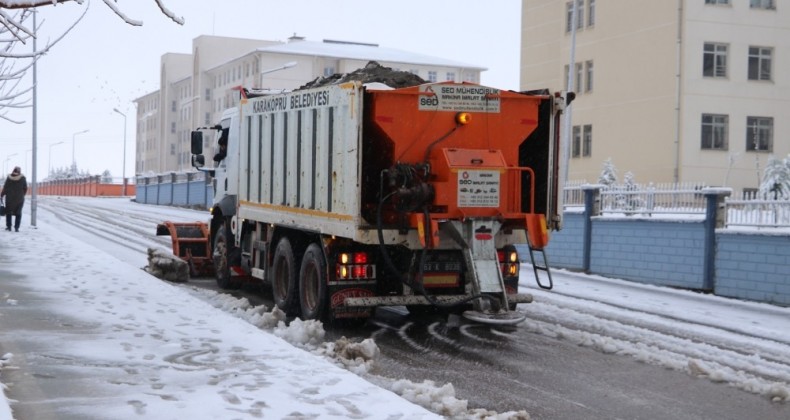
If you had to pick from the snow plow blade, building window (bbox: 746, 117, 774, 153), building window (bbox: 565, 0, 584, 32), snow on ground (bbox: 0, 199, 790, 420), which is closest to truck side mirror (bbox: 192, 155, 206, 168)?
the snow plow blade

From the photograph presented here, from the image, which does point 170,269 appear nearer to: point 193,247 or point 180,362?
point 193,247

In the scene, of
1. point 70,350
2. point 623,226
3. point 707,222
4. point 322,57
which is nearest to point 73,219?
point 623,226

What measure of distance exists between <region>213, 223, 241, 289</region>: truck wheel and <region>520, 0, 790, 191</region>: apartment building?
75.4 ft

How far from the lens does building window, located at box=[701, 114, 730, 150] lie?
38.8m

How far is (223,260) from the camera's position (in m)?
16.7

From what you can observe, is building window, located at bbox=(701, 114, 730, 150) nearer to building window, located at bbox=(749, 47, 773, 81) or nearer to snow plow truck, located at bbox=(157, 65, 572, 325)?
building window, located at bbox=(749, 47, 773, 81)

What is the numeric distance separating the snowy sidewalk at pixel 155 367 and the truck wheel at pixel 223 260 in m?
2.95

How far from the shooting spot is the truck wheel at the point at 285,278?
13.2 meters

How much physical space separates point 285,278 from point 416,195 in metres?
3.21

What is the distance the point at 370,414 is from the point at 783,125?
36.4 m

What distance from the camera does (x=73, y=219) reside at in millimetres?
40000

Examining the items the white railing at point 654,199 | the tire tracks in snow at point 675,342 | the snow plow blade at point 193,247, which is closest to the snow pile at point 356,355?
the tire tracks in snow at point 675,342

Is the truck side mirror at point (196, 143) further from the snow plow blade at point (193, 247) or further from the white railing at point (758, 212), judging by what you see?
the white railing at point (758, 212)

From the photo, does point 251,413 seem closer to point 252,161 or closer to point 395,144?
point 395,144
